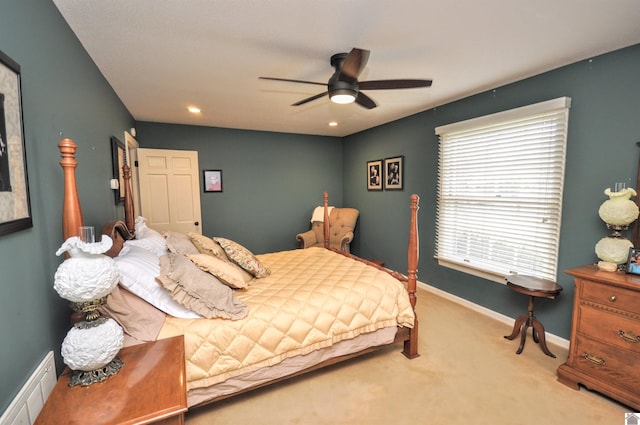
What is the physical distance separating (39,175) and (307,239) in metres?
3.78

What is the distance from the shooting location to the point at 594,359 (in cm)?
192

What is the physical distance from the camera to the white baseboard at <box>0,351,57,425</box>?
39.1 inches

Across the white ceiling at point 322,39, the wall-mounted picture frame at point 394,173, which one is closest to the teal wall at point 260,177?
the wall-mounted picture frame at point 394,173

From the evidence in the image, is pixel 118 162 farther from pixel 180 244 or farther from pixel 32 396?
pixel 32 396

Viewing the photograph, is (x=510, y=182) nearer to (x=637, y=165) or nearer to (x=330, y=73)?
(x=637, y=165)

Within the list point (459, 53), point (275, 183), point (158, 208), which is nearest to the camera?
point (459, 53)

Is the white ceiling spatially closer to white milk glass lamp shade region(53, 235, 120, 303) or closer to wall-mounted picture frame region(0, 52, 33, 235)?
wall-mounted picture frame region(0, 52, 33, 235)

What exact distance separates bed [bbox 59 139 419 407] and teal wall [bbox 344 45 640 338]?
4.61ft

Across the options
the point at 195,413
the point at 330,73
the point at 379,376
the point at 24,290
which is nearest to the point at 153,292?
the point at 24,290

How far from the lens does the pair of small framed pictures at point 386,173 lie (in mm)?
4277

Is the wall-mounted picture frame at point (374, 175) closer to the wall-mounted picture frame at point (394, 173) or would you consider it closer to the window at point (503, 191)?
the wall-mounted picture frame at point (394, 173)

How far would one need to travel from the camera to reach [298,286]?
2234 millimetres

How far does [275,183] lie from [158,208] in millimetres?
1899

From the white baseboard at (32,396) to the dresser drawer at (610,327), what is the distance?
309 centimetres
